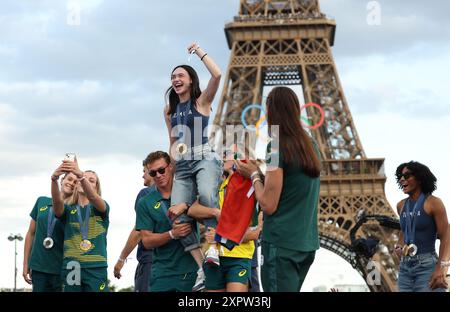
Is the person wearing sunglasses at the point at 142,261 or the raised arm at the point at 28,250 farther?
the person wearing sunglasses at the point at 142,261

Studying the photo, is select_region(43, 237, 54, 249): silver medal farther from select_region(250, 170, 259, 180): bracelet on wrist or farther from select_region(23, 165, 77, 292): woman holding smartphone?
select_region(250, 170, 259, 180): bracelet on wrist

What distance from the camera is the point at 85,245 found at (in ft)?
29.4

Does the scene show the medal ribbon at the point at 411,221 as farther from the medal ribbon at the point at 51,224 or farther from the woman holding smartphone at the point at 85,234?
the medal ribbon at the point at 51,224

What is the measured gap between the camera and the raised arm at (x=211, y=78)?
25.5 feet

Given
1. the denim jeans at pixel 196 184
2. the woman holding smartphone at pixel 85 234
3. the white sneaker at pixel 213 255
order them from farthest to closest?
the woman holding smartphone at pixel 85 234 → the denim jeans at pixel 196 184 → the white sneaker at pixel 213 255

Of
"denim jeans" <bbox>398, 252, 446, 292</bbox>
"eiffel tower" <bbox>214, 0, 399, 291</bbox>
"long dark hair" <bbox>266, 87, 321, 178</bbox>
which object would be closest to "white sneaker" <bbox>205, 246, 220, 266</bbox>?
"long dark hair" <bbox>266, 87, 321, 178</bbox>

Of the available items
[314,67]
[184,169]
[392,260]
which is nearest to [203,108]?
[184,169]

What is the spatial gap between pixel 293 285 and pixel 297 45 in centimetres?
4221

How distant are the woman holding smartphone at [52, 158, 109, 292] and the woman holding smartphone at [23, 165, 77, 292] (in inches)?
7.2

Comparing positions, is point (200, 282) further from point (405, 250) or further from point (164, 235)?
point (405, 250)

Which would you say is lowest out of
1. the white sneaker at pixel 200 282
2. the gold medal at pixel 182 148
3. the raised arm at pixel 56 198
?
the white sneaker at pixel 200 282

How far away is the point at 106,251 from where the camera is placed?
9.16m

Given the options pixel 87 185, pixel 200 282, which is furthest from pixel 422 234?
pixel 87 185

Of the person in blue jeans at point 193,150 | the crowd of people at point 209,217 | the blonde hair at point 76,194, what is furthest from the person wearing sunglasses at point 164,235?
the blonde hair at point 76,194
